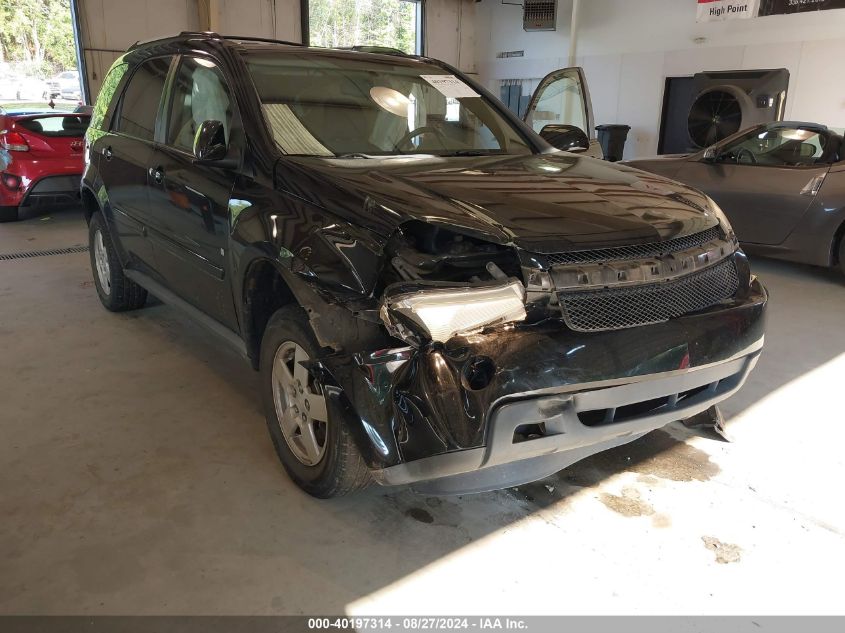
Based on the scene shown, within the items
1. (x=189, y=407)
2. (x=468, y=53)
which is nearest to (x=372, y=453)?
(x=189, y=407)

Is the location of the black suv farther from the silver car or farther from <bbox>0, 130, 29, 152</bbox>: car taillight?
<bbox>0, 130, 29, 152</bbox>: car taillight

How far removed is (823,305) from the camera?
4.66 meters

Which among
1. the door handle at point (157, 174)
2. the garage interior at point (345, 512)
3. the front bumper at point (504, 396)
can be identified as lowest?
the garage interior at point (345, 512)

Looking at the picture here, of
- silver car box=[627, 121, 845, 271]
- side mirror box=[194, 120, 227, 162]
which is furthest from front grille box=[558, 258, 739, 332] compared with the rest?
silver car box=[627, 121, 845, 271]

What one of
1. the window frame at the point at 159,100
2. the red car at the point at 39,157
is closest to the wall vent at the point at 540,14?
the red car at the point at 39,157

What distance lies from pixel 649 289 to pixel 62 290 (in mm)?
4287

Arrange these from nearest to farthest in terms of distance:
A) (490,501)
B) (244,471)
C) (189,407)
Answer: (490,501) → (244,471) → (189,407)

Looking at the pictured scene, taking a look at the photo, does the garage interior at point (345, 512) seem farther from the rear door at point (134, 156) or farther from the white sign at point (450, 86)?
the white sign at point (450, 86)

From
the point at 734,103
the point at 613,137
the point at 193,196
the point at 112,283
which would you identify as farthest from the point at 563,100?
the point at 613,137

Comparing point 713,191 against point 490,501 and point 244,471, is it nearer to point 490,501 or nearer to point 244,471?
point 490,501

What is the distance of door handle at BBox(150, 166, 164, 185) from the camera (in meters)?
2.96

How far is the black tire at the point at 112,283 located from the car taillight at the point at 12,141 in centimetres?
341

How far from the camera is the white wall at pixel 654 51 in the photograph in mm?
9039

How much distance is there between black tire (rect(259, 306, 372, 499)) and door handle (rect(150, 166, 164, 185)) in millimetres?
1119
